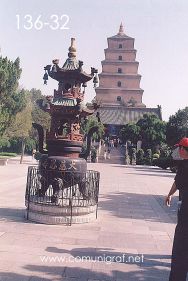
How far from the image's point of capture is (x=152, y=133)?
4378cm

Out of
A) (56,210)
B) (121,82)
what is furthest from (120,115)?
(56,210)

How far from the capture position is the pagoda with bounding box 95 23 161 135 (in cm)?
5697

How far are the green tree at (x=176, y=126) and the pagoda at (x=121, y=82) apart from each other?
16.1 m

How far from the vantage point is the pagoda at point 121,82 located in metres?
57.0

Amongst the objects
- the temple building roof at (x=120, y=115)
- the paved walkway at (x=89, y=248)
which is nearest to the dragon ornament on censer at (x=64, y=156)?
the paved walkway at (x=89, y=248)

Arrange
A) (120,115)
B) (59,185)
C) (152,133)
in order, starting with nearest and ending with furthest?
(59,185), (152,133), (120,115)

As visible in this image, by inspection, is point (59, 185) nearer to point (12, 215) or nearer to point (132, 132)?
point (12, 215)

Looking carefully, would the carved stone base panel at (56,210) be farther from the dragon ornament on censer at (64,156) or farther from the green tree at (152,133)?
the green tree at (152,133)

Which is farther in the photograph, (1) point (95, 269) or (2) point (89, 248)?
(2) point (89, 248)

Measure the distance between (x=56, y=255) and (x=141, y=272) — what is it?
1.38m

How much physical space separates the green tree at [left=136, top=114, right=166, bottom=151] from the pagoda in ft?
38.2

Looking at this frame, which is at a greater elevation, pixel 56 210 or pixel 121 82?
pixel 121 82

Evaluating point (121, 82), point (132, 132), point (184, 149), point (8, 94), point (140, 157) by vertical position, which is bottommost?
point (140, 157)

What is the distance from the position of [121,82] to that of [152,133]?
16637 mm
